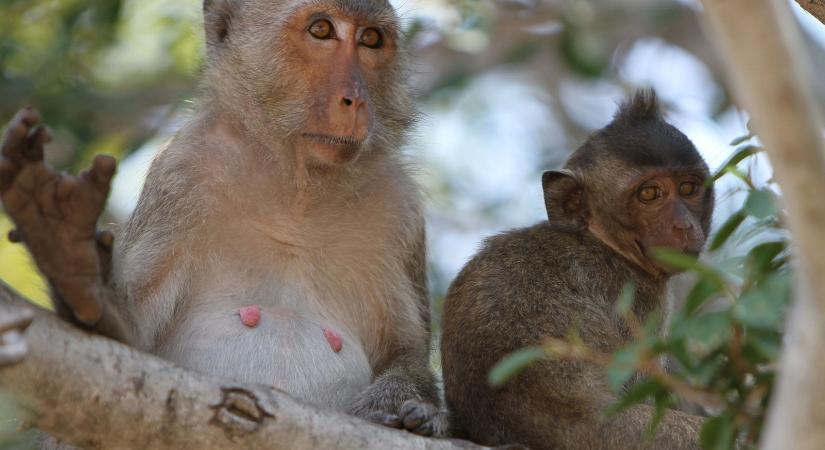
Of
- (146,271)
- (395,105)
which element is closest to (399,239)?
(395,105)

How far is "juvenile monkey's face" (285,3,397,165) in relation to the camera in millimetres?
5941

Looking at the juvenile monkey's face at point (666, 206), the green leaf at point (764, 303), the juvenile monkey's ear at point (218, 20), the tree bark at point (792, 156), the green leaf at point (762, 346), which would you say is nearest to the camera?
the tree bark at point (792, 156)

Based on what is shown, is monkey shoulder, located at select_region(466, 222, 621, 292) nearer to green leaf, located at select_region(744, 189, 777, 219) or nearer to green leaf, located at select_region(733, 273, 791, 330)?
green leaf, located at select_region(744, 189, 777, 219)

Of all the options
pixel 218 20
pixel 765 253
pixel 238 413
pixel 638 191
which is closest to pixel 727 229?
pixel 765 253

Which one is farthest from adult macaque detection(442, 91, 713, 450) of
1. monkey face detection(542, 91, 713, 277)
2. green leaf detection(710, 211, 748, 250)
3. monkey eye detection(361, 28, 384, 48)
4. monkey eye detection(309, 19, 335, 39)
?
green leaf detection(710, 211, 748, 250)

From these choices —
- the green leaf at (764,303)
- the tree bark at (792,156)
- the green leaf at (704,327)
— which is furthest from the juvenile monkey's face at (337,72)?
the tree bark at (792,156)

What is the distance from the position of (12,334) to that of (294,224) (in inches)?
94.7

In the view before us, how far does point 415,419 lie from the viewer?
5.61m

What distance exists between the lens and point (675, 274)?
262 inches

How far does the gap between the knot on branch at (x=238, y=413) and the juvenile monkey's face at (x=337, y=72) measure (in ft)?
5.94

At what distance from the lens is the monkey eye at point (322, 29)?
6301mm

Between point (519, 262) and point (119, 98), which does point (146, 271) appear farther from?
point (119, 98)

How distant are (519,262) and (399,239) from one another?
0.63 meters

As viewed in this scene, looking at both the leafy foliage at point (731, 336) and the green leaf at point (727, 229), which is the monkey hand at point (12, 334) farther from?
the green leaf at point (727, 229)
